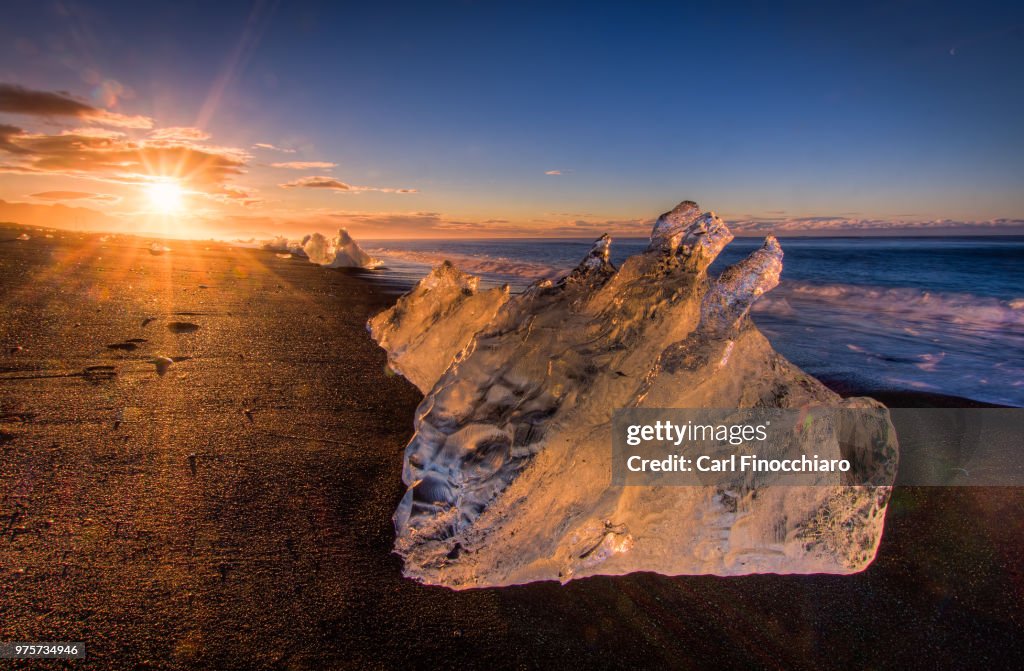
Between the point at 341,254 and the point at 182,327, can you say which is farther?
the point at 341,254

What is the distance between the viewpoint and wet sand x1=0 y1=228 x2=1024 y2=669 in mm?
1591

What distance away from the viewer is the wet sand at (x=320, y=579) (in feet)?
5.22

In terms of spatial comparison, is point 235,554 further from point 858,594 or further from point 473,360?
point 858,594

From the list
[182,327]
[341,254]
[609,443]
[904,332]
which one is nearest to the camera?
[609,443]

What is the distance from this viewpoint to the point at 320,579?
5.99 ft

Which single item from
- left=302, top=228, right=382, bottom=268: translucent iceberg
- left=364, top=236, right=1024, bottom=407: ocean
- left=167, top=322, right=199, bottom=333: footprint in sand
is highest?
left=302, top=228, right=382, bottom=268: translucent iceberg

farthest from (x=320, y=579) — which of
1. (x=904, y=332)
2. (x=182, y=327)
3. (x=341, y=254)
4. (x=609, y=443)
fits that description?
(x=341, y=254)

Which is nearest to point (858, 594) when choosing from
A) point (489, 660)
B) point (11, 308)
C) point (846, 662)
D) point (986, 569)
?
point (846, 662)

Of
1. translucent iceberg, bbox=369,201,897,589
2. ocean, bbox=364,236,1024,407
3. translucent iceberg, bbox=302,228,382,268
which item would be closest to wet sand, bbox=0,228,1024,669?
translucent iceberg, bbox=369,201,897,589

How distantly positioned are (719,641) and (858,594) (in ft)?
2.22

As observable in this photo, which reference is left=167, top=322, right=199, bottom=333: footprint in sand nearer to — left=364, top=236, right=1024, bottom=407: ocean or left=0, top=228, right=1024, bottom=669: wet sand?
left=0, top=228, right=1024, bottom=669: wet sand

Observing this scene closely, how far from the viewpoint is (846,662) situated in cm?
165

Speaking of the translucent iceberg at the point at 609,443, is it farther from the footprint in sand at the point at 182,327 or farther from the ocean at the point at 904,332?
the footprint in sand at the point at 182,327

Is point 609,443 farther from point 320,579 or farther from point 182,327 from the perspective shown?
point 182,327
